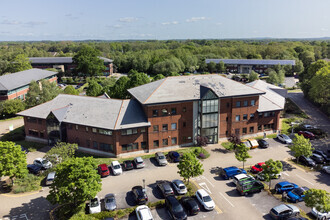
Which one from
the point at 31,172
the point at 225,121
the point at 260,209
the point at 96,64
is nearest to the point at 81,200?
the point at 31,172

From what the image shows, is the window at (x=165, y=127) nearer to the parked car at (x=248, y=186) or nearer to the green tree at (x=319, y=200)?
the parked car at (x=248, y=186)

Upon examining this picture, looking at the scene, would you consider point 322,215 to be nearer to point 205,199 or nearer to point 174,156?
point 205,199

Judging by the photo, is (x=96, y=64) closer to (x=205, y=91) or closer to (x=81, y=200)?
(x=205, y=91)

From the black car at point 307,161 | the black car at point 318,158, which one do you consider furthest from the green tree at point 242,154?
the black car at point 318,158

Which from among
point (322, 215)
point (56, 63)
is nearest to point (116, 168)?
point (322, 215)

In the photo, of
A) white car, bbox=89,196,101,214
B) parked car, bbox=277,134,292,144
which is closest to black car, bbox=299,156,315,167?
parked car, bbox=277,134,292,144
